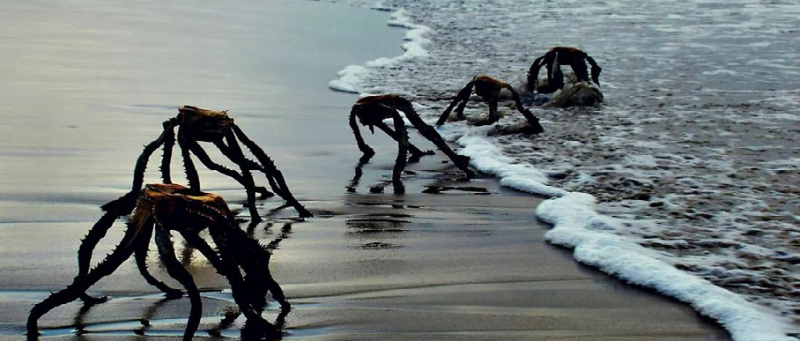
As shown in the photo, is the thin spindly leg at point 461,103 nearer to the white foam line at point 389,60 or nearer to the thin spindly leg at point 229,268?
the white foam line at point 389,60

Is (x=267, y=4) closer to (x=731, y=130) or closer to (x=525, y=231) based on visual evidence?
(x=731, y=130)

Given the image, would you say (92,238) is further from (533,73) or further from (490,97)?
(533,73)

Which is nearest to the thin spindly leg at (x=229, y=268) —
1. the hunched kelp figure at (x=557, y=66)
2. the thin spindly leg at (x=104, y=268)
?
the thin spindly leg at (x=104, y=268)

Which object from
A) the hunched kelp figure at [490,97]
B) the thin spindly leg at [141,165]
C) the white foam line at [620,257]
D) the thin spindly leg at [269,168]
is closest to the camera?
the thin spindly leg at [141,165]

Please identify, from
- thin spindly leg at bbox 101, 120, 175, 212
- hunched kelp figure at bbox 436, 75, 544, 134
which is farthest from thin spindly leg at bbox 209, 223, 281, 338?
hunched kelp figure at bbox 436, 75, 544, 134

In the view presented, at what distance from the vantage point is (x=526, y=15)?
20.6 meters

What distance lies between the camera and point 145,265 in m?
3.89

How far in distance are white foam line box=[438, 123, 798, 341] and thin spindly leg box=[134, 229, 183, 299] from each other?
7.03 feet

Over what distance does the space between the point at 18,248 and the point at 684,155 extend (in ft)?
17.1

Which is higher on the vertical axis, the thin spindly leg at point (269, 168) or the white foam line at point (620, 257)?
the thin spindly leg at point (269, 168)

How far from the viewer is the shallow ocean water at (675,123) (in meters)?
5.37

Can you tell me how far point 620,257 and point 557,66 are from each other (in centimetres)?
613

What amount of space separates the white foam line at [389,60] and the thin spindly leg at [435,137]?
4.08 metres

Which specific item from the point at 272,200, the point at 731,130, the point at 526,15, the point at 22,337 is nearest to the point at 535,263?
the point at 272,200
